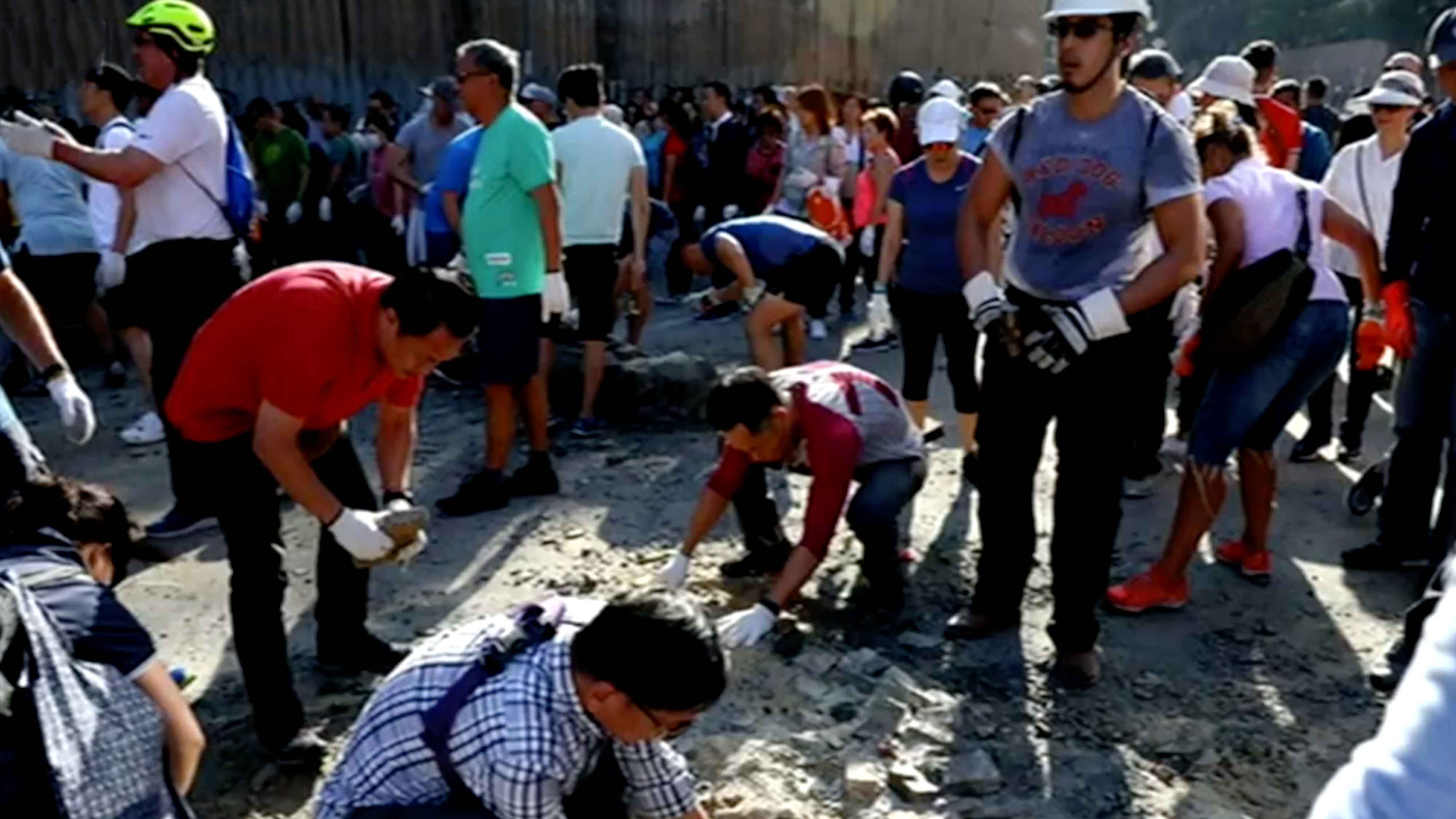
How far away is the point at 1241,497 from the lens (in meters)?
4.55

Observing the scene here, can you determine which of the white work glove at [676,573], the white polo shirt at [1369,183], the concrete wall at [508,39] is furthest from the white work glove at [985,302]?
the concrete wall at [508,39]

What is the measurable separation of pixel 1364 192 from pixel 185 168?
4460 millimetres

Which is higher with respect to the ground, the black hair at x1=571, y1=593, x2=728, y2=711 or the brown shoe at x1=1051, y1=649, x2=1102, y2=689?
the black hair at x1=571, y1=593, x2=728, y2=711

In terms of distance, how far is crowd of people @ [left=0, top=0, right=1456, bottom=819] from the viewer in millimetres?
2062

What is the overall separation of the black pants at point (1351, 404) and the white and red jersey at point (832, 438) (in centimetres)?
240

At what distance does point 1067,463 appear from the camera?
364 cm

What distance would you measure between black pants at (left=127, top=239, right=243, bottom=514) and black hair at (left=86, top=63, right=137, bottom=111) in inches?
63.2

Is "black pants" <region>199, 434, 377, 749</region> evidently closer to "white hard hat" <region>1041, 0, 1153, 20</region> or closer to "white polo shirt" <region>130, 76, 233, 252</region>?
"white polo shirt" <region>130, 76, 233, 252</region>

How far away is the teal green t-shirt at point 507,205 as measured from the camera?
4820 mm

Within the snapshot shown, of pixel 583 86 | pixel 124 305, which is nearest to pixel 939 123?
pixel 583 86

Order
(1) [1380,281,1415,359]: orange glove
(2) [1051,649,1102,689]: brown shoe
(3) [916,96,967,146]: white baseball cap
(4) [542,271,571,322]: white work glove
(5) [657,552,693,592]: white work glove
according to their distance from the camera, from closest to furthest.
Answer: (2) [1051,649,1102,689]: brown shoe, (5) [657,552,693,592]: white work glove, (1) [1380,281,1415,359]: orange glove, (4) [542,271,571,322]: white work glove, (3) [916,96,967,146]: white baseball cap

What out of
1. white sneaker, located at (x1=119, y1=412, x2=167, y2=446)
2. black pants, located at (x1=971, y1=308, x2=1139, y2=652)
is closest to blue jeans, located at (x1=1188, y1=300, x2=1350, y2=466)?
black pants, located at (x1=971, y1=308, x2=1139, y2=652)

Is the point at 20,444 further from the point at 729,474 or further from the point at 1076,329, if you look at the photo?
the point at 1076,329

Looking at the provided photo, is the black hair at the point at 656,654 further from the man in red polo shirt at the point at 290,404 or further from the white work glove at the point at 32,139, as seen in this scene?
the white work glove at the point at 32,139
